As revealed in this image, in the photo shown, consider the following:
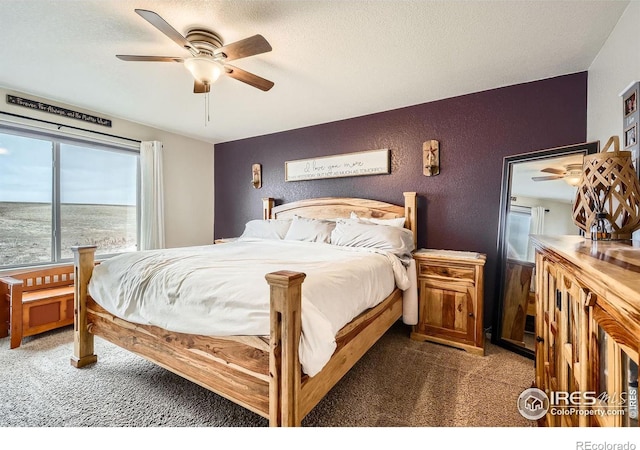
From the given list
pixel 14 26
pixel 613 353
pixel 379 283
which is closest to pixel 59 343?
pixel 14 26

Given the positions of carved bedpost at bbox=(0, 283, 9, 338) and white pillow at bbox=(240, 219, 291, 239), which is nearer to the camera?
carved bedpost at bbox=(0, 283, 9, 338)

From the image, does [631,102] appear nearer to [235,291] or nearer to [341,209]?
[235,291]

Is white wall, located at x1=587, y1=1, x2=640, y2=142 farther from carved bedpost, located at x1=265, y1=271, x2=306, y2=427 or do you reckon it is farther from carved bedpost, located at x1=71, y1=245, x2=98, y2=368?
carved bedpost, located at x1=71, y1=245, x2=98, y2=368

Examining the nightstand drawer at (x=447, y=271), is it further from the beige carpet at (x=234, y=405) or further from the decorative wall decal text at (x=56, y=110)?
the decorative wall decal text at (x=56, y=110)

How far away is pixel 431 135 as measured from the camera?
10.1ft

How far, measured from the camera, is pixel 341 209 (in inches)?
139

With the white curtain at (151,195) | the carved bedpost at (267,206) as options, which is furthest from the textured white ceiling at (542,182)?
the white curtain at (151,195)

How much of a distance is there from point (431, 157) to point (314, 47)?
5.44ft

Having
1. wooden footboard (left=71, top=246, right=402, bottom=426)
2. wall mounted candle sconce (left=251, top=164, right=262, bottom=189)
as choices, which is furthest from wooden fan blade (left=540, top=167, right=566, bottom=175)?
wall mounted candle sconce (left=251, top=164, right=262, bottom=189)

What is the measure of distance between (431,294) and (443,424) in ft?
3.90

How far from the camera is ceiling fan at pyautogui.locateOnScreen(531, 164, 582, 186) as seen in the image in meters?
2.20

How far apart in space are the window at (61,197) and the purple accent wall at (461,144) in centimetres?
245

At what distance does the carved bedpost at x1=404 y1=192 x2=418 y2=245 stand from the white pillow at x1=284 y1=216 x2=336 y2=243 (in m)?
0.82
